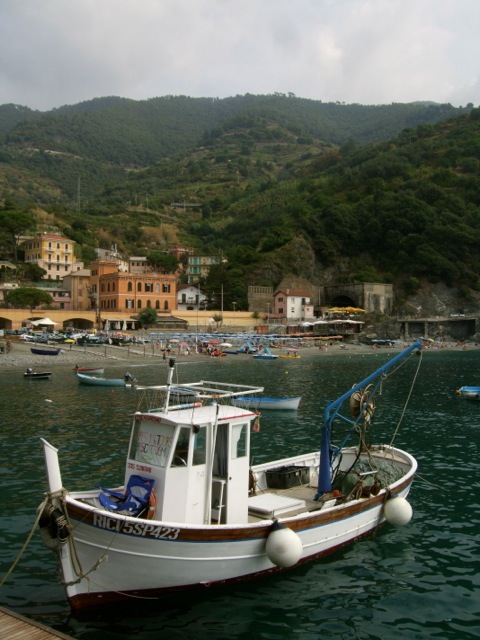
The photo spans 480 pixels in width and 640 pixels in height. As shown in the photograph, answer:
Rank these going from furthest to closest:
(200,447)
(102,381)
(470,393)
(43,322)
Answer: (43,322) → (102,381) → (470,393) → (200,447)

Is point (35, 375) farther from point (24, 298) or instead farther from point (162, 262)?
point (162, 262)

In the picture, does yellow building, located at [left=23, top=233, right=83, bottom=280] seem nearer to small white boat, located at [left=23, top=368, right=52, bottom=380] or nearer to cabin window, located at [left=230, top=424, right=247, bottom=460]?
small white boat, located at [left=23, top=368, right=52, bottom=380]

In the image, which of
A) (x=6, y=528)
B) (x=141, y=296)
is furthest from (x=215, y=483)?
(x=141, y=296)

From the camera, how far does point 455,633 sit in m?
10.8

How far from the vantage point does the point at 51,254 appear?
10888 cm

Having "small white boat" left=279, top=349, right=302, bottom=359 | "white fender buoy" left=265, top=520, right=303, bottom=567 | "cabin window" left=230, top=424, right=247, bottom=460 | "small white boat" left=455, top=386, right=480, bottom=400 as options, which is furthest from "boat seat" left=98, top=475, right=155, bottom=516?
"small white boat" left=279, top=349, right=302, bottom=359

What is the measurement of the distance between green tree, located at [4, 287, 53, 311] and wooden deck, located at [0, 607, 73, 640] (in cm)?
8033

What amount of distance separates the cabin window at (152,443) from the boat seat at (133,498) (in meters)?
0.42

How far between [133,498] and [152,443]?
115 centimetres

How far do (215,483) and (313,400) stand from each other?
27.8 metres

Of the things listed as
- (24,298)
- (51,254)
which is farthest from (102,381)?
(51,254)

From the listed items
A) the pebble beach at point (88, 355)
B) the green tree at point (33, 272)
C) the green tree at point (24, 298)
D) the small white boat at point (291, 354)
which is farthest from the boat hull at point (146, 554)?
the green tree at point (33, 272)

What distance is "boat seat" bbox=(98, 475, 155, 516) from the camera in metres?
11.3

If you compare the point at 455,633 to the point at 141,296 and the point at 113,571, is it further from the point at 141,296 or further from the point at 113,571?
the point at 141,296
